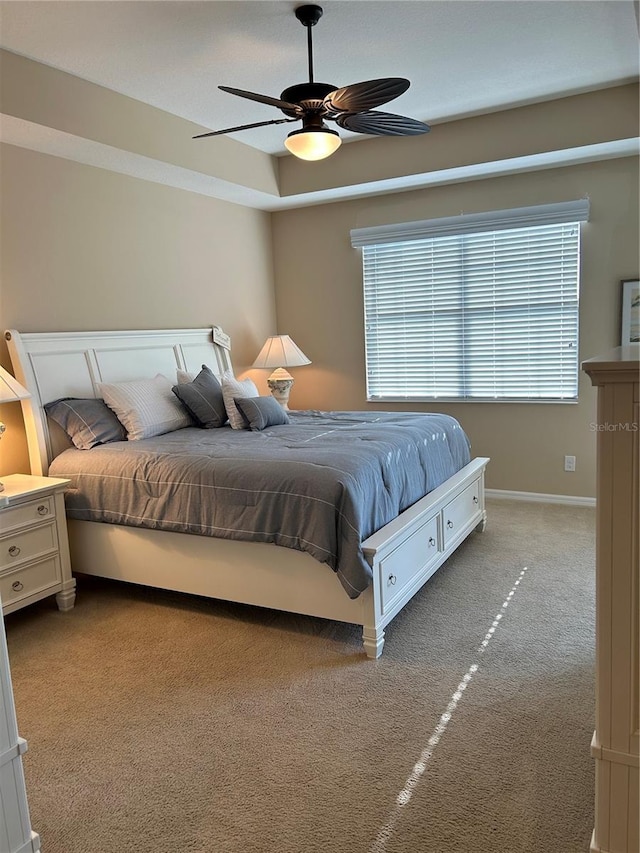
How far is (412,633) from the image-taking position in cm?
289

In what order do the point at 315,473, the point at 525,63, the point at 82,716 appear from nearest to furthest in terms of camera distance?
the point at 82,716, the point at 315,473, the point at 525,63

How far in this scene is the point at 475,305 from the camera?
5.08 m

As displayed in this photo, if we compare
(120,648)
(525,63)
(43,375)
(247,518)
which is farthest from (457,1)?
(120,648)

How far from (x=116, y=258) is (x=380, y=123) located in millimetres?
2045

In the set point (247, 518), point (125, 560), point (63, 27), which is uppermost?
point (63, 27)

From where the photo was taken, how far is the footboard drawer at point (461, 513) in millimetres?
3511

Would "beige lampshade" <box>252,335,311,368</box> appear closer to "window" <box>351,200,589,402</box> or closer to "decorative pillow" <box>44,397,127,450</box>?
"window" <box>351,200,589,402</box>

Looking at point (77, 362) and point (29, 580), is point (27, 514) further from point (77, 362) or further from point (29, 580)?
point (77, 362)

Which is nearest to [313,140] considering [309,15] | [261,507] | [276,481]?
[309,15]

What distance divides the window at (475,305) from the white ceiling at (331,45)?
1.05 m

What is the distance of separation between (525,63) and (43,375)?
3214mm

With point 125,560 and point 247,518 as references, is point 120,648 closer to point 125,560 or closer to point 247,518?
point 125,560

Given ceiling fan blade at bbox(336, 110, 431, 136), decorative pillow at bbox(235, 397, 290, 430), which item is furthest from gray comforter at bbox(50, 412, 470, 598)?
ceiling fan blade at bbox(336, 110, 431, 136)

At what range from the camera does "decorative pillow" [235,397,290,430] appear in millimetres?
3893
